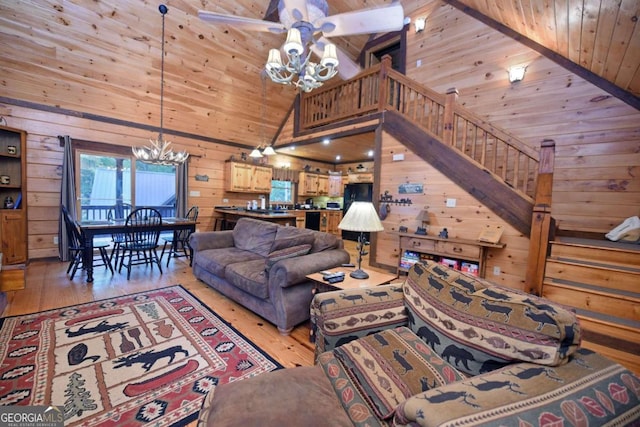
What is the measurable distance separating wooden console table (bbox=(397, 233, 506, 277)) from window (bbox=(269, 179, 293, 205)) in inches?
188

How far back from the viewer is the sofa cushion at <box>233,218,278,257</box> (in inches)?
136

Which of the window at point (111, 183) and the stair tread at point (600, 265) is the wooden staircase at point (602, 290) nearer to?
the stair tread at point (600, 265)

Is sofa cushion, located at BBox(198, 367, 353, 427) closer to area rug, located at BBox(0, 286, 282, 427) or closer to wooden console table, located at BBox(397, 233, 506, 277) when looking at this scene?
area rug, located at BBox(0, 286, 282, 427)

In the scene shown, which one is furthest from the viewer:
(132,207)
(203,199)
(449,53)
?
(203,199)

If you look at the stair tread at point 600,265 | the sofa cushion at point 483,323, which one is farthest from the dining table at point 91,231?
the stair tread at point 600,265

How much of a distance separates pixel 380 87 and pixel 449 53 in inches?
66.3

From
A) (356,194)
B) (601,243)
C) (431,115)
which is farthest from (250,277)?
(356,194)

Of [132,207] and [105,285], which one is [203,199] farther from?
[105,285]

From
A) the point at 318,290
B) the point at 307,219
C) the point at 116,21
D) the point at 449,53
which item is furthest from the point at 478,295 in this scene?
the point at 307,219

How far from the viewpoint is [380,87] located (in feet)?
14.7

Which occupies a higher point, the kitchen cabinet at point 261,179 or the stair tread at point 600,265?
the kitchen cabinet at point 261,179

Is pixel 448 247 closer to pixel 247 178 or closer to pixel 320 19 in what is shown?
pixel 320 19

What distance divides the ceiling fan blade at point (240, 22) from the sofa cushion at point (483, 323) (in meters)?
2.93

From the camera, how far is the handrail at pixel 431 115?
3334mm
